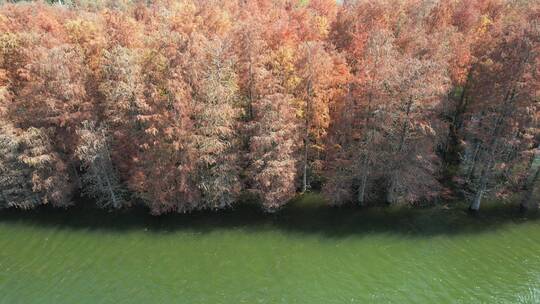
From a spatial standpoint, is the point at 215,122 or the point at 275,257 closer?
the point at 275,257

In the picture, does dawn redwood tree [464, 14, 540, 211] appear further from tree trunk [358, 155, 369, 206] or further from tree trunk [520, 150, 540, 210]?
tree trunk [358, 155, 369, 206]

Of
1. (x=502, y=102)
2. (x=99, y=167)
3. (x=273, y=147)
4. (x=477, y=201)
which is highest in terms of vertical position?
(x=502, y=102)

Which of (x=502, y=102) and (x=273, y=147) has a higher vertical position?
(x=502, y=102)

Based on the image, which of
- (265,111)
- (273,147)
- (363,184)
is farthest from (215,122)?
(363,184)

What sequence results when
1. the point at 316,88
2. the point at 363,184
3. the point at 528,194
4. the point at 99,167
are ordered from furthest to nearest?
the point at 99,167
the point at 363,184
the point at 528,194
the point at 316,88

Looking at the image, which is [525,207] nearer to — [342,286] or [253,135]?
[342,286]

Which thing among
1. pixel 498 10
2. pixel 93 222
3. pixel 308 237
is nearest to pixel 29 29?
pixel 93 222

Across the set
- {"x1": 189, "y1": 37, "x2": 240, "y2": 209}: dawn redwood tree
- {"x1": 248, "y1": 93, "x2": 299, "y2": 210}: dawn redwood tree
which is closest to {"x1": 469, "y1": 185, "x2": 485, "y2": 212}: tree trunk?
{"x1": 248, "y1": 93, "x2": 299, "y2": 210}: dawn redwood tree

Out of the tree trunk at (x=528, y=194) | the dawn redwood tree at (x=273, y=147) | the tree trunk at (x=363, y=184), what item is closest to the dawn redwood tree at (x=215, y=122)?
the dawn redwood tree at (x=273, y=147)

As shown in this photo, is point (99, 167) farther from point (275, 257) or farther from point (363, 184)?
point (363, 184)
